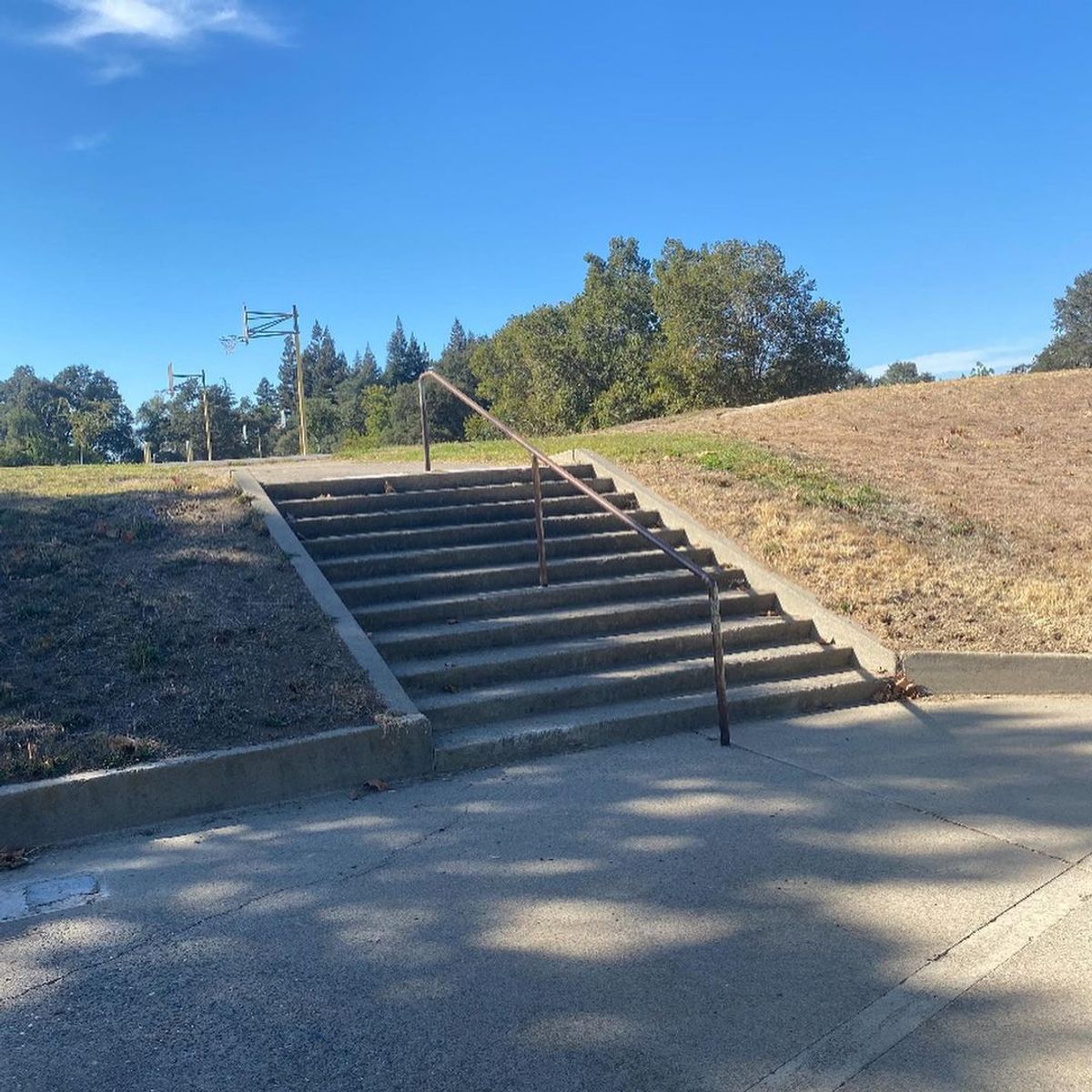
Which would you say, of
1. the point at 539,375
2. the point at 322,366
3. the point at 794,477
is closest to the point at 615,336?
the point at 539,375

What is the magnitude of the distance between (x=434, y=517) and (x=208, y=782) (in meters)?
4.18

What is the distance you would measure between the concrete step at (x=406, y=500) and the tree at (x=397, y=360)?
320 feet

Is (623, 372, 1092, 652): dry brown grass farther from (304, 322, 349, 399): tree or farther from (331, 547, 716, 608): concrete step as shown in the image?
(304, 322, 349, 399): tree

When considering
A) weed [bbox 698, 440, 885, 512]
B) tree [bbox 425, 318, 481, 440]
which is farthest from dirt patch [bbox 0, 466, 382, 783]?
tree [bbox 425, 318, 481, 440]

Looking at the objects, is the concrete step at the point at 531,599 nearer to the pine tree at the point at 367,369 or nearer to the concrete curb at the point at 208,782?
the concrete curb at the point at 208,782

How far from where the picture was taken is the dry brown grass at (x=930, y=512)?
7.61 metres

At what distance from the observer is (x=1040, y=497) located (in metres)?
11.4

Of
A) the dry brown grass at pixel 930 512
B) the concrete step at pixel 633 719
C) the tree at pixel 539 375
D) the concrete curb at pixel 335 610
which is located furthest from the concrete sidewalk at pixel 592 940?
the tree at pixel 539 375

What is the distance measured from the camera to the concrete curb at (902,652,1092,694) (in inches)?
270

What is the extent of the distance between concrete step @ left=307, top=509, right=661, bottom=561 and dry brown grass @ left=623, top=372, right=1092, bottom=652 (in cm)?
93

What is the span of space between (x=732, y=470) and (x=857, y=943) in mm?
7377

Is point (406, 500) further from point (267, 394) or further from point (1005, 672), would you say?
point (267, 394)

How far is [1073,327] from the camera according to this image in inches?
2221

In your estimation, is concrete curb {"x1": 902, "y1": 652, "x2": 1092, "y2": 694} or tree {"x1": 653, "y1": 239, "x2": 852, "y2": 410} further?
tree {"x1": 653, "y1": 239, "x2": 852, "y2": 410}
